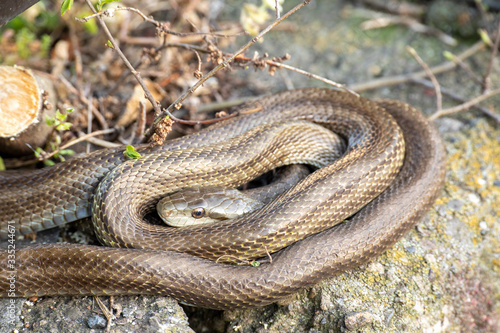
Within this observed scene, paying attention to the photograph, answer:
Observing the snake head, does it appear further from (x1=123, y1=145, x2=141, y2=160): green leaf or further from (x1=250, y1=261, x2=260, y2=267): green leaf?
(x1=250, y1=261, x2=260, y2=267): green leaf

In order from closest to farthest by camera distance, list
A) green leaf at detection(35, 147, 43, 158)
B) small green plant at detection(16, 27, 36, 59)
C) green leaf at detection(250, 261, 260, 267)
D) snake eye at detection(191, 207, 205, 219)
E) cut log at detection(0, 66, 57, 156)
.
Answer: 1. green leaf at detection(250, 261, 260, 267)
2. cut log at detection(0, 66, 57, 156)
3. snake eye at detection(191, 207, 205, 219)
4. green leaf at detection(35, 147, 43, 158)
5. small green plant at detection(16, 27, 36, 59)

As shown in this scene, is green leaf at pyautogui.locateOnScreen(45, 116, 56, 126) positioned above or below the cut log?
below

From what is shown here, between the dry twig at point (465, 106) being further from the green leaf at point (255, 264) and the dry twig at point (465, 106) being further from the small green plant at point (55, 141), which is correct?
the small green plant at point (55, 141)

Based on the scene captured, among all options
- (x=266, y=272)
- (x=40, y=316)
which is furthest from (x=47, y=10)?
(x=266, y=272)

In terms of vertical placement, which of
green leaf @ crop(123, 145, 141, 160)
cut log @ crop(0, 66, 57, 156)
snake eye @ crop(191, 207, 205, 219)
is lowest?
snake eye @ crop(191, 207, 205, 219)

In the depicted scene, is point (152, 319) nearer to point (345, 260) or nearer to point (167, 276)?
point (167, 276)

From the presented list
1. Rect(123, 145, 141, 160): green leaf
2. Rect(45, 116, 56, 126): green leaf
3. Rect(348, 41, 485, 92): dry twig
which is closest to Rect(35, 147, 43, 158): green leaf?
Rect(45, 116, 56, 126): green leaf
